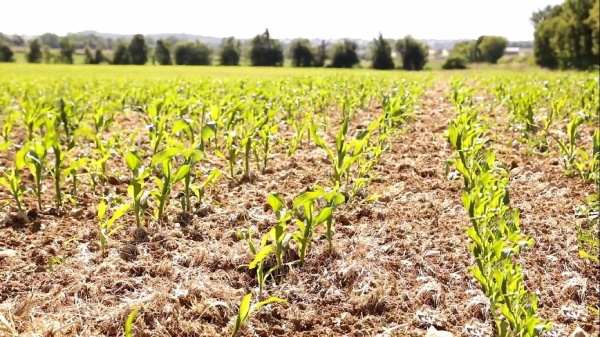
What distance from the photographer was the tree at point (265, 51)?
68125 mm

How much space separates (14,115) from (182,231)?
260cm

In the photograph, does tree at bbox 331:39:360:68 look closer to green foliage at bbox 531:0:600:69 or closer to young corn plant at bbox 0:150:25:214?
green foliage at bbox 531:0:600:69

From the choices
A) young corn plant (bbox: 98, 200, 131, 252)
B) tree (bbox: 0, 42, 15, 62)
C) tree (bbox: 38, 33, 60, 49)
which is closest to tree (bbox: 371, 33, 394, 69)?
tree (bbox: 0, 42, 15, 62)

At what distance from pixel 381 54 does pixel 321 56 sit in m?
9.94

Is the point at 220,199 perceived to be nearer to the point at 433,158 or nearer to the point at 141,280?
the point at 141,280

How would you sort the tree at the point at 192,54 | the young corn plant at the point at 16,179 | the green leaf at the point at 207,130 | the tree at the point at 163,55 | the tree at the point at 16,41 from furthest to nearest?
the tree at the point at 192,54
the tree at the point at 163,55
the tree at the point at 16,41
the green leaf at the point at 207,130
the young corn plant at the point at 16,179

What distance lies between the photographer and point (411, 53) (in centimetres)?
Answer: 6600

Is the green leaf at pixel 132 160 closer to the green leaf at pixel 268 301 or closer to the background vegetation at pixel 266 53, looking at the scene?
the green leaf at pixel 268 301

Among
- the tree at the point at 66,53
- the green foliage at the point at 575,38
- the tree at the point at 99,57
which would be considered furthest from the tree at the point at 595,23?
the tree at the point at 66,53

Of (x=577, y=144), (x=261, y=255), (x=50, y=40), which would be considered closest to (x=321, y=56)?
(x=50, y=40)

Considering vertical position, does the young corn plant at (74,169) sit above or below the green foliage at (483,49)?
below

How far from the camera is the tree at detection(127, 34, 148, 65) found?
230ft

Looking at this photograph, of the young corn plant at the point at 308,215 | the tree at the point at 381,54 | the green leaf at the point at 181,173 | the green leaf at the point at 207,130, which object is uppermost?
the tree at the point at 381,54

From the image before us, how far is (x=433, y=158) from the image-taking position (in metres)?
4.54
